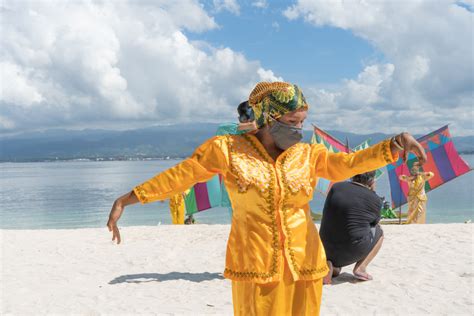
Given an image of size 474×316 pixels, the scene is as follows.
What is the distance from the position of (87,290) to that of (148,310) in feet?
4.40

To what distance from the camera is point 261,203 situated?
2.70 metres

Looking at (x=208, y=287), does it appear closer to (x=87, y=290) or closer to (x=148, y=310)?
(x=148, y=310)

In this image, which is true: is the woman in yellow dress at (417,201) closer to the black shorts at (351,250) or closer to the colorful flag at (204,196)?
the colorful flag at (204,196)

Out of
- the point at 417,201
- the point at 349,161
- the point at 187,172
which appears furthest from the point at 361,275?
the point at 417,201

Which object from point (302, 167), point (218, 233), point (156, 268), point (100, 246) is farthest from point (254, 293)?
point (218, 233)

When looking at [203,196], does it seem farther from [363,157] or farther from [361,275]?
[363,157]

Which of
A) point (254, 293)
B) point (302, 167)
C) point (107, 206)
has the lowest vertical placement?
point (107, 206)

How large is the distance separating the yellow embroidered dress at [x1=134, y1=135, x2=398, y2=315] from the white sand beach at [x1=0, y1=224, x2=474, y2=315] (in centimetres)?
278

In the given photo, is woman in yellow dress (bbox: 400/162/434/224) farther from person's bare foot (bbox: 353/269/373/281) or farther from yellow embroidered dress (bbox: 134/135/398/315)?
yellow embroidered dress (bbox: 134/135/398/315)

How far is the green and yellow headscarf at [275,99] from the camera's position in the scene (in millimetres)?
2660

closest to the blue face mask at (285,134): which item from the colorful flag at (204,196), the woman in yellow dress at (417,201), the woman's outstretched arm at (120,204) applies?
the woman's outstretched arm at (120,204)

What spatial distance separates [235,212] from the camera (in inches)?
111

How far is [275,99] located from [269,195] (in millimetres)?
509

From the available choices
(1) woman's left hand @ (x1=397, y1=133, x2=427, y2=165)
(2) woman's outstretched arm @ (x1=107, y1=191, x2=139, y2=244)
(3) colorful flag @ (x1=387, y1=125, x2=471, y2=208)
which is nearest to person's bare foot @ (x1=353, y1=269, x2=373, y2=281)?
(1) woman's left hand @ (x1=397, y1=133, x2=427, y2=165)
